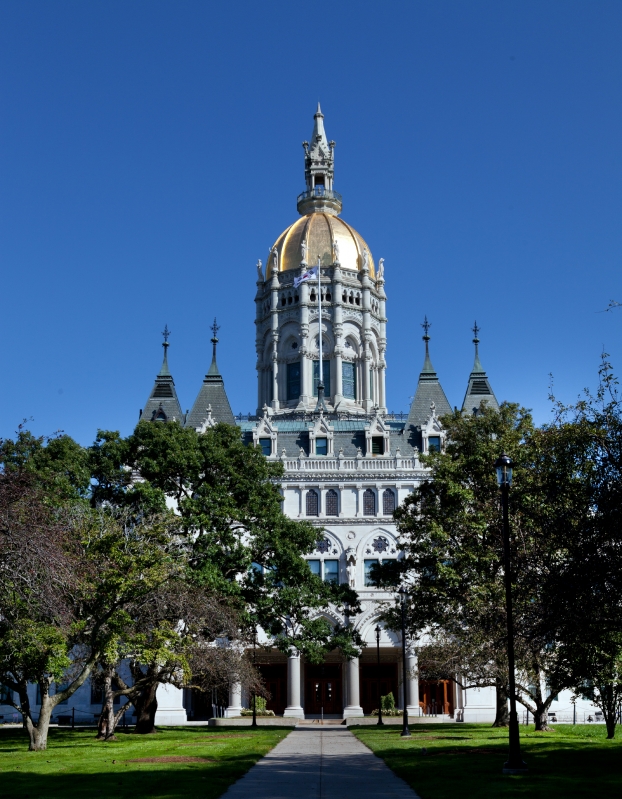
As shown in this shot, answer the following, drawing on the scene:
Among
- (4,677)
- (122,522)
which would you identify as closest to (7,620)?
(4,677)

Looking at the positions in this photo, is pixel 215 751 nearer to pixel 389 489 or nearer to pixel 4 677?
pixel 4 677

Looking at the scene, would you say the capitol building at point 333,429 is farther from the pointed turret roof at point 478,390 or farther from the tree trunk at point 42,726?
the tree trunk at point 42,726

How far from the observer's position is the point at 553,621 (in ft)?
85.0

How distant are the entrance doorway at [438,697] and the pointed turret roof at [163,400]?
1138 inches

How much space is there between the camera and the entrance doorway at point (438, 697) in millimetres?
74500

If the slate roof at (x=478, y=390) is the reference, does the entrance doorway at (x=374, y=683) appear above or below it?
below

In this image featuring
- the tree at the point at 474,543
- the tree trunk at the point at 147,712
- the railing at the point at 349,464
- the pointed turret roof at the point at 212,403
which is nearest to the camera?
the tree at the point at 474,543

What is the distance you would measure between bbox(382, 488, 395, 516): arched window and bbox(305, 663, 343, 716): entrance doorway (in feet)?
40.7

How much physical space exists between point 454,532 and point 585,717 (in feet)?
106

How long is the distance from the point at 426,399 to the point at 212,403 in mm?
17712

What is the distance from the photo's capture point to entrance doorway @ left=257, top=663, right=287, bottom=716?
75250 mm

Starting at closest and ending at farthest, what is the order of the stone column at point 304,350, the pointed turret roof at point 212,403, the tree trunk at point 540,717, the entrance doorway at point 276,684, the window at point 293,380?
1. the tree trunk at point 540,717
2. the entrance doorway at point 276,684
3. the pointed turret roof at point 212,403
4. the stone column at point 304,350
5. the window at point 293,380

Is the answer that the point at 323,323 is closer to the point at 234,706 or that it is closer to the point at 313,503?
the point at 313,503

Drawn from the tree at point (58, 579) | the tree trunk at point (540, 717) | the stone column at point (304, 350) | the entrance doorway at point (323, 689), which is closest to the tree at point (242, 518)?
the tree at point (58, 579)
